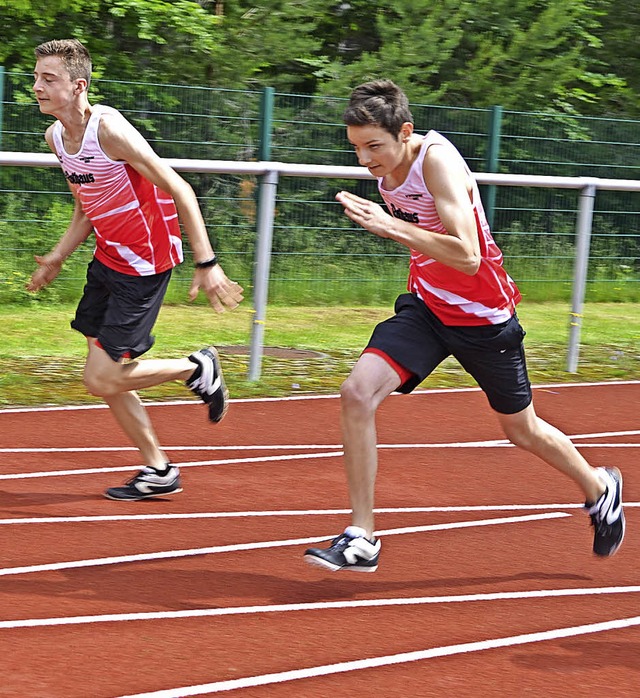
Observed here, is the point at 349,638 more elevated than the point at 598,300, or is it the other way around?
the point at 349,638

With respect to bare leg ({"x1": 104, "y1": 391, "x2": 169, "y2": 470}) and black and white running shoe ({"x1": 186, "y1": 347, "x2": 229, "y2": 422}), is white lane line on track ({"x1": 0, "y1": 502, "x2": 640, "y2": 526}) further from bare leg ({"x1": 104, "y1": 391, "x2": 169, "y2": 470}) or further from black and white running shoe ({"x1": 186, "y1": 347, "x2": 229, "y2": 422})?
black and white running shoe ({"x1": 186, "y1": 347, "x2": 229, "y2": 422})

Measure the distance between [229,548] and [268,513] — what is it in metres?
0.56

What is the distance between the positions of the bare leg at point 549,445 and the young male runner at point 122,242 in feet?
3.94

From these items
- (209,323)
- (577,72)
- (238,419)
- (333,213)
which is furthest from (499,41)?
(238,419)

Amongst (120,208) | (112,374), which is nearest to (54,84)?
(120,208)

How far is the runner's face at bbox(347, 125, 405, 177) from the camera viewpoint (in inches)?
182

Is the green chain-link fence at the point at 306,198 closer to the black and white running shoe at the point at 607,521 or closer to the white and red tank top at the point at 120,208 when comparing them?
the white and red tank top at the point at 120,208

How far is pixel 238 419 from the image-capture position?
7750 millimetres

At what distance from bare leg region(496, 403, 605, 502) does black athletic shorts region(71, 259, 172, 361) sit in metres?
1.63

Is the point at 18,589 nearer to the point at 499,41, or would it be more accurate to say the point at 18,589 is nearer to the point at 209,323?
the point at 209,323

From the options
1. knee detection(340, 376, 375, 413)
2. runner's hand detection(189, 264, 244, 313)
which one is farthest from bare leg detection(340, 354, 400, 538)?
runner's hand detection(189, 264, 244, 313)

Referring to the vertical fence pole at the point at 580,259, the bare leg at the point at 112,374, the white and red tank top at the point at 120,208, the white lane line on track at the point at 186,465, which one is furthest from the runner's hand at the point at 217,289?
the vertical fence pole at the point at 580,259

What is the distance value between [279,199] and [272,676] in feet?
28.0

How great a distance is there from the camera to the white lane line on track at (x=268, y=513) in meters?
5.51
